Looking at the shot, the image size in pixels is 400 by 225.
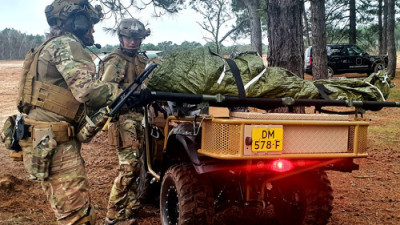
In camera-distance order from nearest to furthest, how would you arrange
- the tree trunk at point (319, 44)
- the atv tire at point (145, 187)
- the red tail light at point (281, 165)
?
the red tail light at point (281, 165) → the atv tire at point (145, 187) → the tree trunk at point (319, 44)

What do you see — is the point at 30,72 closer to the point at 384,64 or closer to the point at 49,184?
the point at 49,184

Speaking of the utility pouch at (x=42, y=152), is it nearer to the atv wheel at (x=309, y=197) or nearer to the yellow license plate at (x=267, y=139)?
the yellow license plate at (x=267, y=139)

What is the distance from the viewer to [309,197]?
3.51 metres

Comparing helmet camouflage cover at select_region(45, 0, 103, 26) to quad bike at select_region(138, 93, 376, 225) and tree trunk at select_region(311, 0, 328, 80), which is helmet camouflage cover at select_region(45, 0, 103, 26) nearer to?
quad bike at select_region(138, 93, 376, 225)

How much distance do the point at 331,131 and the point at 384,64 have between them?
2400 cm

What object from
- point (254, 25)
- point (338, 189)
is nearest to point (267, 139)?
point (338, 189)

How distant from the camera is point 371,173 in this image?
20.4 feet

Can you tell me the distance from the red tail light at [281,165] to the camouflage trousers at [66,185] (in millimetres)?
1499

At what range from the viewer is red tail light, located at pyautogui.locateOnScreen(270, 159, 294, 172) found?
3051 mm

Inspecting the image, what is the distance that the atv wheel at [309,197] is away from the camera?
3512 millimetres

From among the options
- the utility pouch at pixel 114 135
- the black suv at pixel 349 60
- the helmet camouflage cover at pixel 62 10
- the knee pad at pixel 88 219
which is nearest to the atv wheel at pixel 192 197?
the knee pad at pixel 88 219

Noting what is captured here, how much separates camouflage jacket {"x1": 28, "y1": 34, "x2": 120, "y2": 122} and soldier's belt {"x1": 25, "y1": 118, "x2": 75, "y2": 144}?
70 mm

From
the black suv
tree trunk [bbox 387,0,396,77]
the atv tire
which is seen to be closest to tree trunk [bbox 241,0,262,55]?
the black suv

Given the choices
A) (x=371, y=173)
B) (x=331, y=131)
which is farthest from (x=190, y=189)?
(x=371, y=173)
